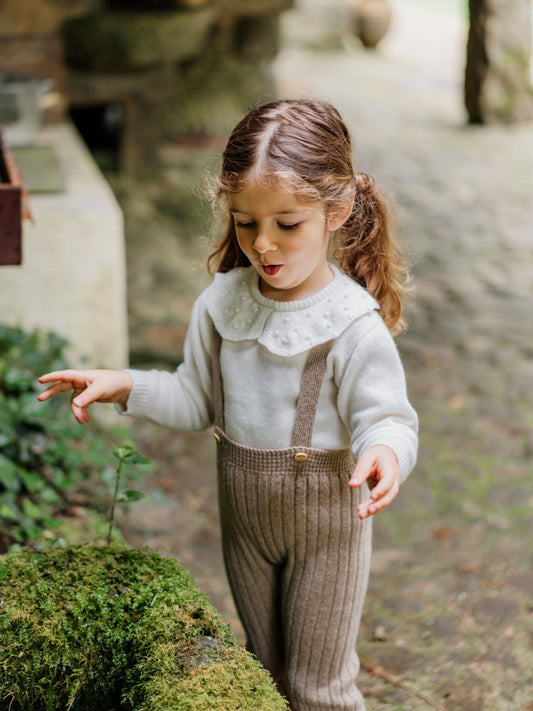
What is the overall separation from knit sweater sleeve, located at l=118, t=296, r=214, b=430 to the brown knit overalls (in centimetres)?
6

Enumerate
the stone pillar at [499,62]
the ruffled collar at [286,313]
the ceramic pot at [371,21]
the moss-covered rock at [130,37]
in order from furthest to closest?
1. the ceramic pot at [371,21]
2. the stone pillar at [499,62]
3. the moss-covered rock at [130,37]
4. the ruffled collar at [286,313]

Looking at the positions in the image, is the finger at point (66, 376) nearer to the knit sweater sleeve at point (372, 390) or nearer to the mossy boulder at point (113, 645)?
the mossy boulder at point (113, 645)

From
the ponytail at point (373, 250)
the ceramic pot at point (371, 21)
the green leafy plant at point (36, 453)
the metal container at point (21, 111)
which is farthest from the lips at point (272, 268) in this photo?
the ceramic pot at point (371, 21)

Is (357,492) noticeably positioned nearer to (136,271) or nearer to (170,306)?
(170,306)

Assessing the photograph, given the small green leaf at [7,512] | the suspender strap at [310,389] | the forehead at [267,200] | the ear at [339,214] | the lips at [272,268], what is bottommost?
the small green leaf at [7,512]

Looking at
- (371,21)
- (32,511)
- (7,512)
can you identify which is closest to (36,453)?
(32,511)

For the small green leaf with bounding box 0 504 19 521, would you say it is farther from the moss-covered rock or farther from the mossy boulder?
the moss-covered rock

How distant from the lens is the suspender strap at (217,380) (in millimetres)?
1757

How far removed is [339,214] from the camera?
1626 mm

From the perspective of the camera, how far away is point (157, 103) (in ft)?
20.3

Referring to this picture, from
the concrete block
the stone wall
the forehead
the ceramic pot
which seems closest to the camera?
the forehead

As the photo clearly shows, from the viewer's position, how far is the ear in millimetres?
1611

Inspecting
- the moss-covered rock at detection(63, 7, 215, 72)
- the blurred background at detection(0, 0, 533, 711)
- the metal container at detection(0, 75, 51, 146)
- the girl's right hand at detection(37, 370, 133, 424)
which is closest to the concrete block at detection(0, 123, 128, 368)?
the blurred background at detection(0, 0, 533, 711)

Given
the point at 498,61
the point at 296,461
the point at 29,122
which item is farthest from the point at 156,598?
the point at 498,61
